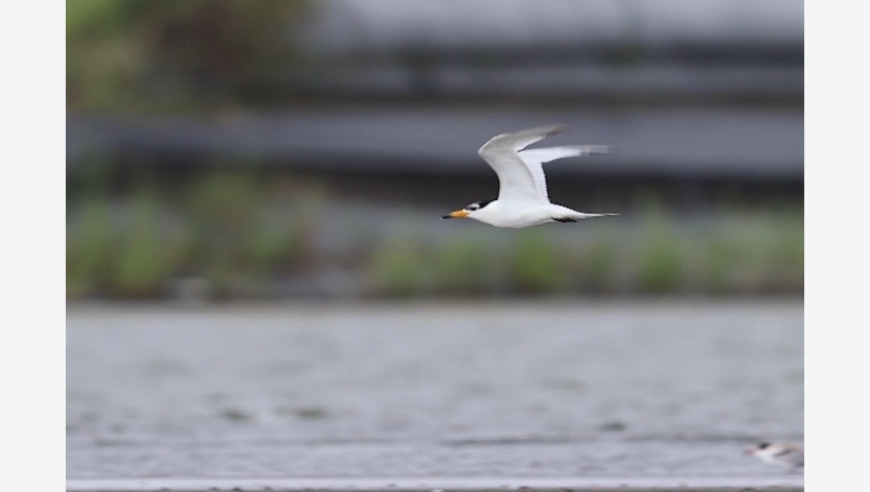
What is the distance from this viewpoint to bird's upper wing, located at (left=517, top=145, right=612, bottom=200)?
407 cm

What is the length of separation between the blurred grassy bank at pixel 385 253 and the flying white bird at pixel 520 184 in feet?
37.4

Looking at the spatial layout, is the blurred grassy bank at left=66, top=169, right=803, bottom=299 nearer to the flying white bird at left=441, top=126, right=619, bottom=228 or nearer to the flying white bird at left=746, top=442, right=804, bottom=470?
the flying white bird at left=746, top=442, right=804, bottom=470

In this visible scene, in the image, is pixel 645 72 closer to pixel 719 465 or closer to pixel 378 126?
pixel 378 126

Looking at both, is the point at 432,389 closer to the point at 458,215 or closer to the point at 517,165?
the point at 517,165

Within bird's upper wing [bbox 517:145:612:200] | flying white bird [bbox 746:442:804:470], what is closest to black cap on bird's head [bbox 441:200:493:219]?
bird's upper wing [bbox 517:145:612:200]

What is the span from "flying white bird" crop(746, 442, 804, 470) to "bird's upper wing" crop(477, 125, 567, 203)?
403 centimetres

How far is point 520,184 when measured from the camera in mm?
4094

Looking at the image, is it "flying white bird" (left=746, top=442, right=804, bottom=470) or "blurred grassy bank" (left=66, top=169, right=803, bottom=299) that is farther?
"blurred grassy bank" (left=66, top=169, right=803, bottom=299)

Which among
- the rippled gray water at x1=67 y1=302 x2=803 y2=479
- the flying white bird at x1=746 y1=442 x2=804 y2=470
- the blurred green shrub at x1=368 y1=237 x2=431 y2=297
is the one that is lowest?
the flying white bird at x1=746 y1=442 x2=804 y2=470

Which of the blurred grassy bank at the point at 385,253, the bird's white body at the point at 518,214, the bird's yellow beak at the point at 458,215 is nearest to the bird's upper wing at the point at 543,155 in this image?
the bird's white body at the point at 518,214
